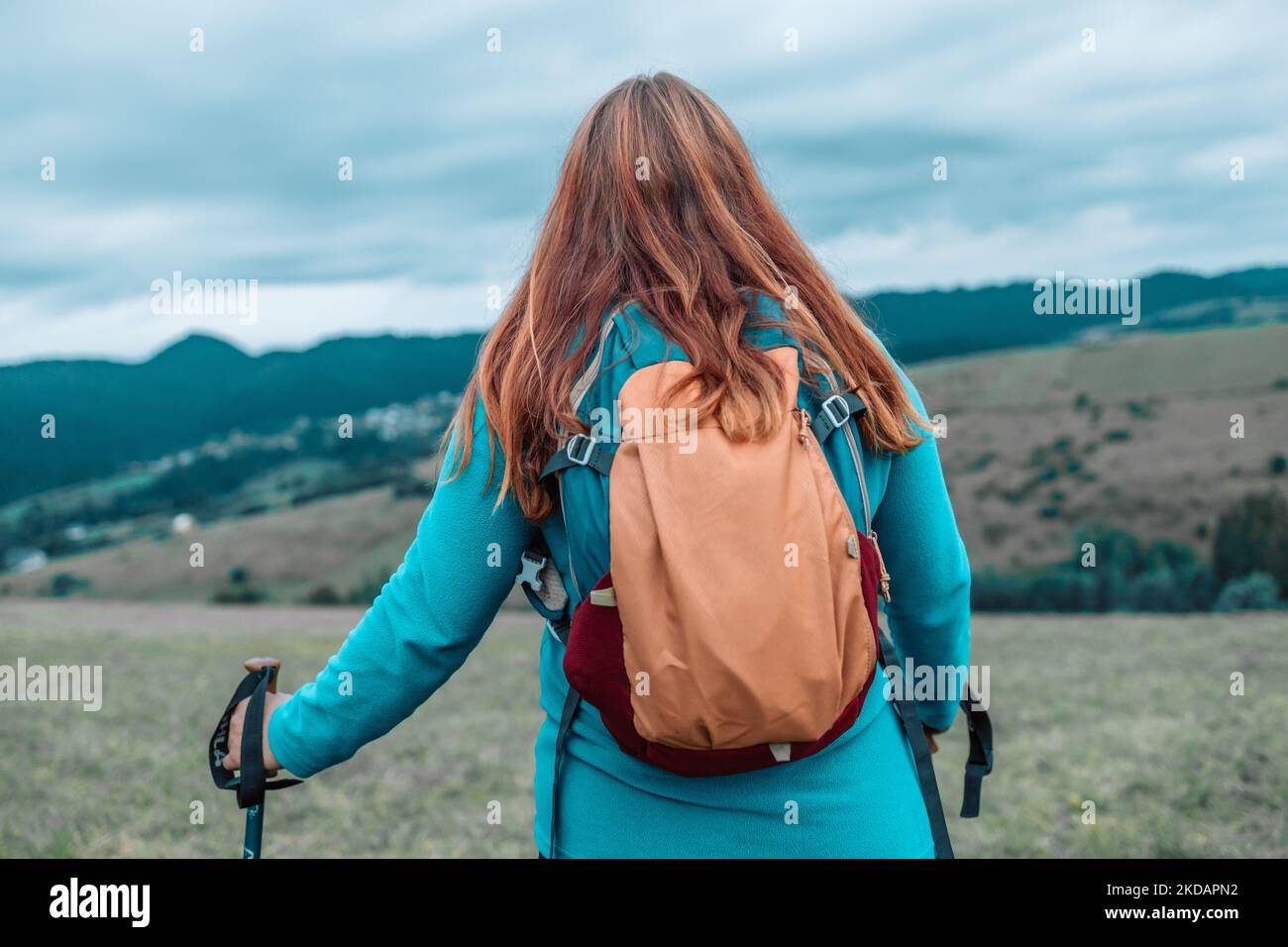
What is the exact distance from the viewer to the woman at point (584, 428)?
1.59m

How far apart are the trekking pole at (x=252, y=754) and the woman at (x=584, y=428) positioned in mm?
31

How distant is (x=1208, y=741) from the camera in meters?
6.43

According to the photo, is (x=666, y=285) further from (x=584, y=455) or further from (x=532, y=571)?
(x=532, y=571)

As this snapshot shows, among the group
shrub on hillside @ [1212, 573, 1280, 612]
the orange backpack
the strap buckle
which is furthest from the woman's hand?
shrub on hillside @ [1212, 573, 1280, 612]

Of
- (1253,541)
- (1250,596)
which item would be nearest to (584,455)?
(1250,596)

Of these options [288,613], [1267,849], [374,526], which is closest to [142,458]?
[374,526]

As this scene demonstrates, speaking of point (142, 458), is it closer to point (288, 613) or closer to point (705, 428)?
point (288, 613)

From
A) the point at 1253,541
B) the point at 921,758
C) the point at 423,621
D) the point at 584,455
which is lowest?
the point at 1253,541

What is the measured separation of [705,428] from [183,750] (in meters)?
7.36

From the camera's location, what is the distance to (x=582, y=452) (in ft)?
4.99

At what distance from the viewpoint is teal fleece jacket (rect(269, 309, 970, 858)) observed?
1.59m

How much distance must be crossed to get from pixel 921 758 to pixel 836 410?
0.60 m

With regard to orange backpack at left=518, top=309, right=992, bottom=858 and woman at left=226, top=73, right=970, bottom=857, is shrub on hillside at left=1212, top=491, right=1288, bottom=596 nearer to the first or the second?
woman at left=226, top=73, right=970, bottom=857
